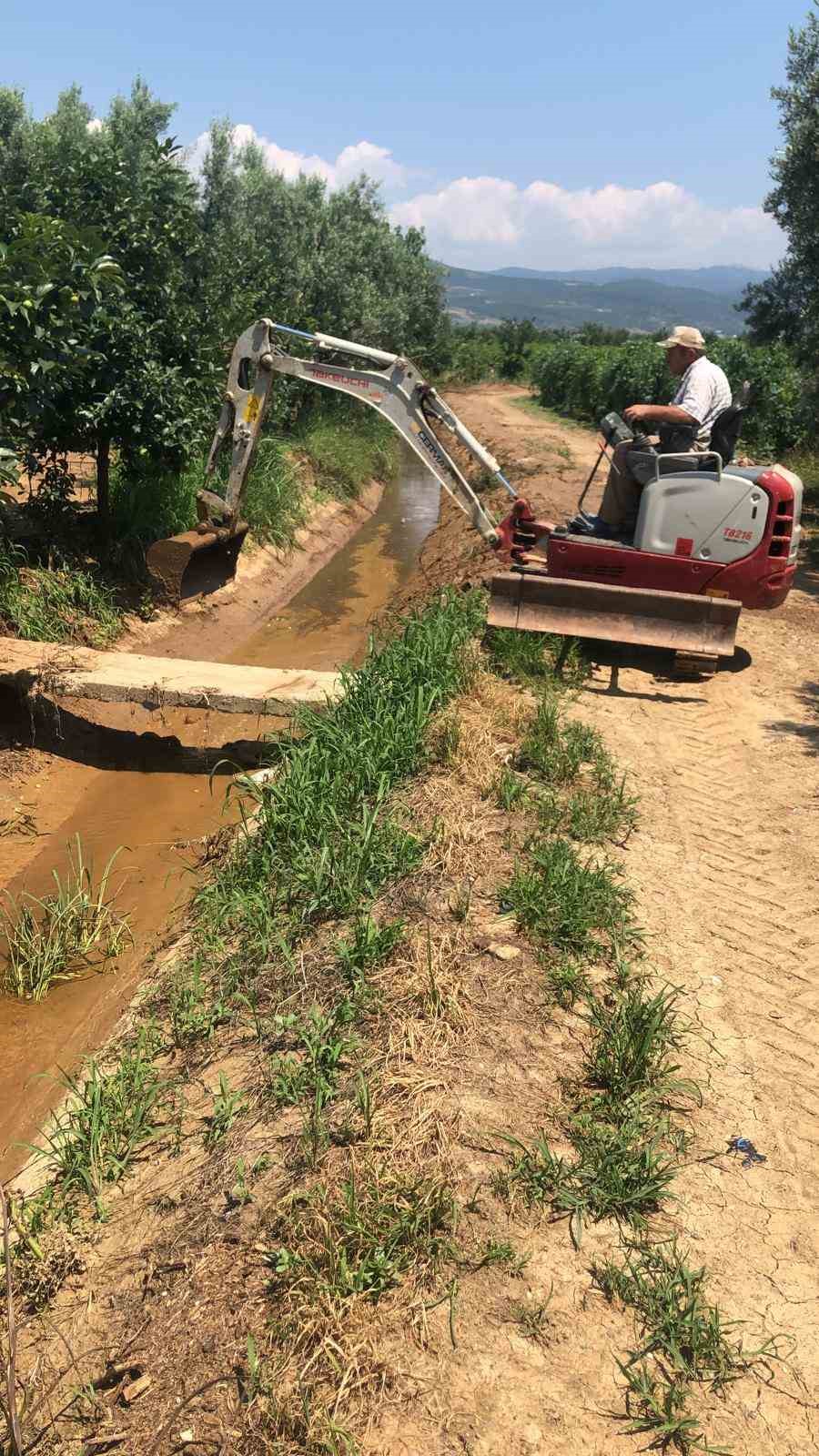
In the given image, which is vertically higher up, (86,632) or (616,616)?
(616,616)

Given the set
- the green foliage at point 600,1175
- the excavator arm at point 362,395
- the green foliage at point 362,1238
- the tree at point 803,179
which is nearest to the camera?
the green foliage at point 362,1238

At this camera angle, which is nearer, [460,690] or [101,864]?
[101,864]

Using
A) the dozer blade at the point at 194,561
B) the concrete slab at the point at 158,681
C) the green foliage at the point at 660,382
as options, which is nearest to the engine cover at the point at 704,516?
the concrete slab at the point at 158,681

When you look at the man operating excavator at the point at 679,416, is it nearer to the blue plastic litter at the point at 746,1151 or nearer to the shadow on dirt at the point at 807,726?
the shadow on dirt at the point at 807,726

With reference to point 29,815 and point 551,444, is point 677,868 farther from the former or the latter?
point 551,444

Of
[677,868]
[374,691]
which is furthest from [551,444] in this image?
[677,868]

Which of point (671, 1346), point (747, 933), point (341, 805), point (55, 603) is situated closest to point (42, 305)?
point (55, 603)

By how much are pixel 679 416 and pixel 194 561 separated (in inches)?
199

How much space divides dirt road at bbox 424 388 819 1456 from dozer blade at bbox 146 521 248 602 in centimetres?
423

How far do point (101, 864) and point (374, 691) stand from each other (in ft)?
6.80

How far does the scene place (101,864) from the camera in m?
6.07

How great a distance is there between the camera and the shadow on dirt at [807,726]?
6559mm

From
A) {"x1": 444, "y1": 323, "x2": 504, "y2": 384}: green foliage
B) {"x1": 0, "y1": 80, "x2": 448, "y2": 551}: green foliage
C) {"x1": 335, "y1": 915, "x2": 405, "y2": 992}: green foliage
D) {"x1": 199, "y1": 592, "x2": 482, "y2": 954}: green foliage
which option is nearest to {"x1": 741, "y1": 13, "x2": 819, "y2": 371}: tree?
{"x1": 0, "y1": 80, "x2": 448, "y2": 551}: green foliage

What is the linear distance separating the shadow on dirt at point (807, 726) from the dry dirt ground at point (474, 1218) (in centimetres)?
141
